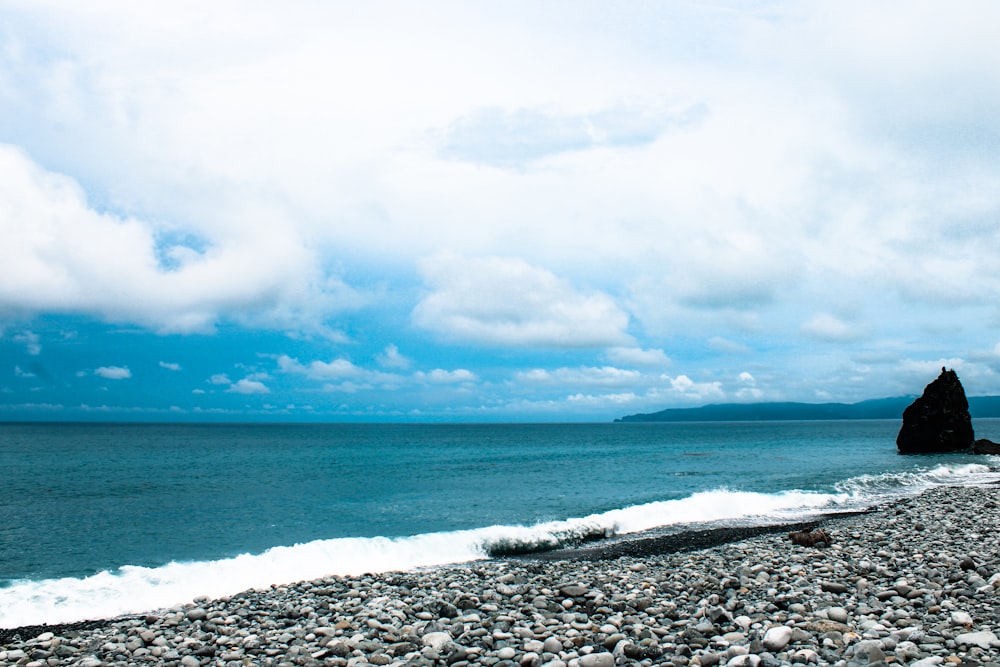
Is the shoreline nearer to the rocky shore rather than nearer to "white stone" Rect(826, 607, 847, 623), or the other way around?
the rocky shore

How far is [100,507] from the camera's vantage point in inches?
1341

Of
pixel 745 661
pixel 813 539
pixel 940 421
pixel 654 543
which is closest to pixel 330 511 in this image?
pixel 654 543

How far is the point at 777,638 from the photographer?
803 centimetres

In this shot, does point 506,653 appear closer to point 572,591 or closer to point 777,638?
point 572,591

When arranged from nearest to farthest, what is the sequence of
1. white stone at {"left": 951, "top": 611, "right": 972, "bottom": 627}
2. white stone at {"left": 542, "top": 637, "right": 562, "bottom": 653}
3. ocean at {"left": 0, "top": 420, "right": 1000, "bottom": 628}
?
1. white stone at {"left": 951, "top": 611, "right": 972, "bottom": 627}
2. white stone at {"left": 542, "top": 637, "right": 562, "bottom": 653}
3. ocean at {"left": 0, "top": 420, "right": 1000, "bottom": 628}

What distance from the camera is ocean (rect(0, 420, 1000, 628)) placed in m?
18.0

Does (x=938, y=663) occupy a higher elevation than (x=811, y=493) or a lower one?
higher

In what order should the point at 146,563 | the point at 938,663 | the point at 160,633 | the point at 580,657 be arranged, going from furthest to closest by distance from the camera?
the point at 146,563 → the point at 160,633 → the point at 580,657 → the point at 938,663

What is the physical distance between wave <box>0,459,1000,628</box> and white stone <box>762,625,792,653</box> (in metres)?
12.2

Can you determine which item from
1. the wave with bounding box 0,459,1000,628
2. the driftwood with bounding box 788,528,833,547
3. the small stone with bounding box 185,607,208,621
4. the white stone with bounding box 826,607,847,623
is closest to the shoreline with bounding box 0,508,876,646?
the wave with bounding box 0,459,1000,628

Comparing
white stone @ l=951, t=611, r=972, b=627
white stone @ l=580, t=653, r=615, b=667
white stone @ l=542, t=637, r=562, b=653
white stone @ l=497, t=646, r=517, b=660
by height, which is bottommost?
white stone @ l=497, t=646, r=517, b=660

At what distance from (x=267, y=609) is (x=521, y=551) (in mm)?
11108

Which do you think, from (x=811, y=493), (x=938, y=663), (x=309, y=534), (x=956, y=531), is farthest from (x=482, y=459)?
(x=938, y=663)

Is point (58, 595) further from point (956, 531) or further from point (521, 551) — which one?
point (956, 531)
